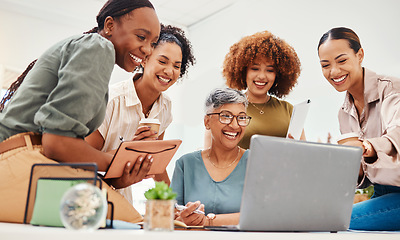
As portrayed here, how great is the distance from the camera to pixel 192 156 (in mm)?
1839

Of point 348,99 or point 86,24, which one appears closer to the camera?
point 348,99

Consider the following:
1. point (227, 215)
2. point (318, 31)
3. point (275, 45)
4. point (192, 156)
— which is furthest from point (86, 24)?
point (227, 215)

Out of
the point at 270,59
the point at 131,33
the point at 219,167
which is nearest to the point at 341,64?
the point at 270,59

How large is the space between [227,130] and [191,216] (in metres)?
0.58

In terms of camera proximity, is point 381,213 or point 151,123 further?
point 381,213

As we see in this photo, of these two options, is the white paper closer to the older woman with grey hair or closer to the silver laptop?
the silver laptop

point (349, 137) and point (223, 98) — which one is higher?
point (223, 98)

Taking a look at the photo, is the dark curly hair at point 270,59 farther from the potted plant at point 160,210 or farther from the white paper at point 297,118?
the potted plant at point 160,210

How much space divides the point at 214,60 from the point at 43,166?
4.51 m

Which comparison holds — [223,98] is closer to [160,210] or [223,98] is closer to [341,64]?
[341,64]

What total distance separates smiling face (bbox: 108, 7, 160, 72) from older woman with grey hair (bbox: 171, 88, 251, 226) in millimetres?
593

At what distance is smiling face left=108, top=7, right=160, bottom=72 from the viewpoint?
1335mm

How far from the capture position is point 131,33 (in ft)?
4.39

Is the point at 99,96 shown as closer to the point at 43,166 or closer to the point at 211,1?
the point at 43,166
